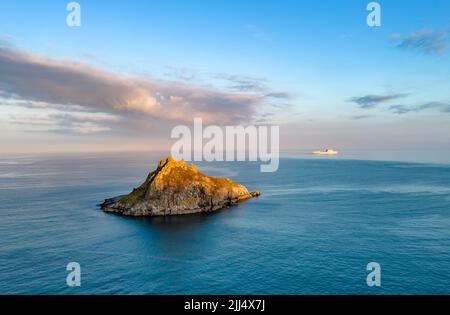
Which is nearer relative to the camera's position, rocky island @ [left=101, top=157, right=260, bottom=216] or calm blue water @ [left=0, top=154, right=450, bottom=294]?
calm blue water @ [left=0, top=154, right=450, bottom=294]

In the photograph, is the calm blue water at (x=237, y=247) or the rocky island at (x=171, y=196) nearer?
the calm blue water at (x=237, y=247)

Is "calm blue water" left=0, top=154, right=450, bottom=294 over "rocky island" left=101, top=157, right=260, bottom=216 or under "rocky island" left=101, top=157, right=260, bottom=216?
under

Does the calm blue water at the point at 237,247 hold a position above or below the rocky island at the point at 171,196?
below

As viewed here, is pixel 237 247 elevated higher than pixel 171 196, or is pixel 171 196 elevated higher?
pixel 171 196

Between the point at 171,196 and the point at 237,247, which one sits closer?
the point at 237,247

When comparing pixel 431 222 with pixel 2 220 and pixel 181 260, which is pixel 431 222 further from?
pixel 2 220
